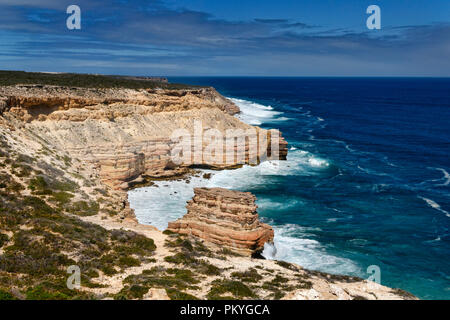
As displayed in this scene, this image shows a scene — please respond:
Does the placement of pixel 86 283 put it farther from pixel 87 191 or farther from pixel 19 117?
pixel 19 117

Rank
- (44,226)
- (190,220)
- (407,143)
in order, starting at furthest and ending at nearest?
1. (407,143)
2. (190,220)
3. (44,226)

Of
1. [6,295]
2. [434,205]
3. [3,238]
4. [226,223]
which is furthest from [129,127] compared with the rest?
[434,205]

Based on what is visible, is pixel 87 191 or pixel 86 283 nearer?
pixel 86 283

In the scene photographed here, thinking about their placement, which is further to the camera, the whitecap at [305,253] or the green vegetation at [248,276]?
the whitecap at [305,253]

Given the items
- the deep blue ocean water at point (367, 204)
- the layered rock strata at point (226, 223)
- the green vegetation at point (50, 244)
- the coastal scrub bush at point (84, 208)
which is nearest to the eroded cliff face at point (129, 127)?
the deep blue ocean water at point (367, 204)

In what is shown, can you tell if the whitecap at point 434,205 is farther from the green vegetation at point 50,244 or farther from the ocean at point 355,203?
the green vegetation at point 50,244

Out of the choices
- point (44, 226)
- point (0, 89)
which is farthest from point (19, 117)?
point (44, 226)

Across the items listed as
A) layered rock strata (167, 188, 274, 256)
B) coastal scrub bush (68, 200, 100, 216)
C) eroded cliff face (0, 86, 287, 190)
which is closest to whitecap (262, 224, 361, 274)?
layered rock strata (167, 188, 274, 256)

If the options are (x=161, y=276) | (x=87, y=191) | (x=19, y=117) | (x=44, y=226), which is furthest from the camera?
(x=19, y=117)
